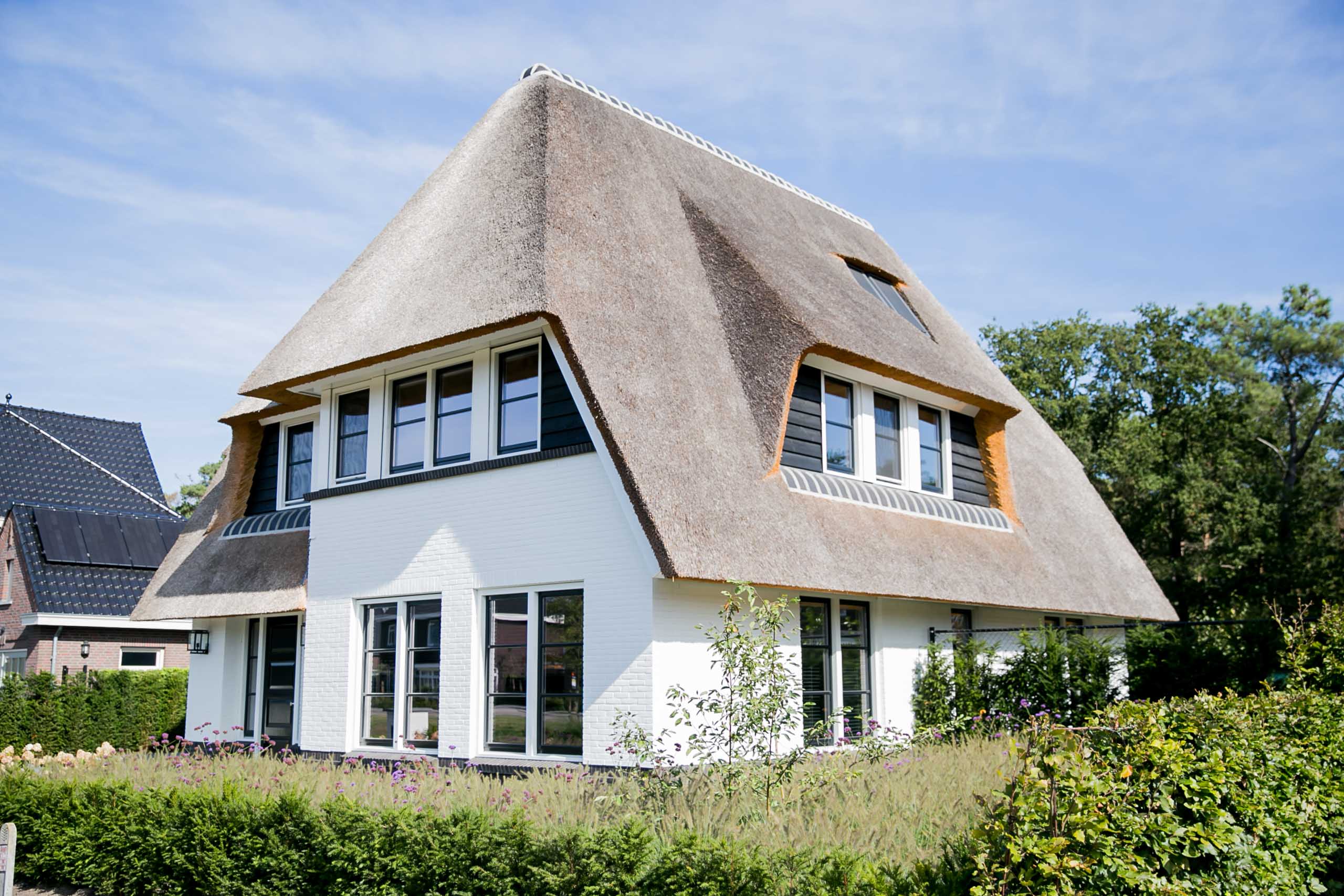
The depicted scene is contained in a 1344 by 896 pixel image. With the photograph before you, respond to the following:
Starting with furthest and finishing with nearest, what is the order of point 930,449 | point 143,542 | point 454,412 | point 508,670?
point 143,542, point 930,449, point 454,412, point 508,670

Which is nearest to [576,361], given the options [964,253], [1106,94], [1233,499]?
[1106,94]

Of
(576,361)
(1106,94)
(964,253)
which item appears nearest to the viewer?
(576,361)

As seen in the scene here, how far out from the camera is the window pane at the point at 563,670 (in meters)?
12.3

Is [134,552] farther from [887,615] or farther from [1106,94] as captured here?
[1106,94]

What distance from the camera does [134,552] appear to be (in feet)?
98.4

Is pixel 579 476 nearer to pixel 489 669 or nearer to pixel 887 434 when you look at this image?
pixel 489 669

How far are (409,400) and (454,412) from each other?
0.91 m

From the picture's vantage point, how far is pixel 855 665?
1472 cm

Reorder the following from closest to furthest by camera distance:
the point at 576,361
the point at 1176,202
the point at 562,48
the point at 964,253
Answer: the point at 576,361
the point at 562,48
the point at 1176,202
the point at 964,253

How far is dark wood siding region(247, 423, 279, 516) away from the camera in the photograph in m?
18.0

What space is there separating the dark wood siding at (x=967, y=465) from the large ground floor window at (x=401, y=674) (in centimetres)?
844

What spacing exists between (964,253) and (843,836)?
17.4m

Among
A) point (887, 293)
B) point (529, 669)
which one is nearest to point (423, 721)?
point (529, 669)

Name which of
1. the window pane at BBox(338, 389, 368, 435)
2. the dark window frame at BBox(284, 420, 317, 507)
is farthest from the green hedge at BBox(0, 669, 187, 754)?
the window pane at BBox(338, 389, 368, 435)
